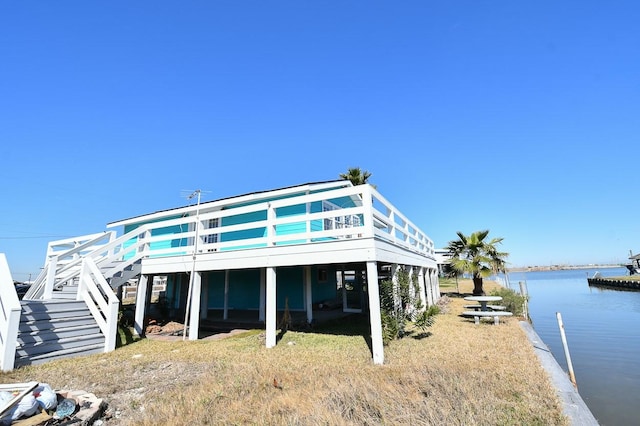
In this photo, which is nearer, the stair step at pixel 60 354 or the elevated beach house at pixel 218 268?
the stair step at pixel 60 354

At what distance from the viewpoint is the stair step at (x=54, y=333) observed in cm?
731

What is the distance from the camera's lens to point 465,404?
4.11 meters

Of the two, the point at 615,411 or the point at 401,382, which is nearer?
the point at 401,382

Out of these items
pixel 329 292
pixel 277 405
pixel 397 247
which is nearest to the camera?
pixel 277 405

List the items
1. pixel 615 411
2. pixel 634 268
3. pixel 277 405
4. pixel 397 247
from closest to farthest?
pixel 277 405 < pixel 615 411 < pixel 397 247 < pixel 634 268

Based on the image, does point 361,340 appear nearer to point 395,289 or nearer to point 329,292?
point 395,289

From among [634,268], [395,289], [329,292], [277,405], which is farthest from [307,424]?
[634,268]

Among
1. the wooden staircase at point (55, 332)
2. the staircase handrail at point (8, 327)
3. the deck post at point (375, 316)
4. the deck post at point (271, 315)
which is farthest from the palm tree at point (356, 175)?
the staircase handrail at point (8, 327)

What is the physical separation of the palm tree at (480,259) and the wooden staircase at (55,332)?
1938cm

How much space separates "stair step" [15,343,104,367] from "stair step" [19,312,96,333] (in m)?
0.69

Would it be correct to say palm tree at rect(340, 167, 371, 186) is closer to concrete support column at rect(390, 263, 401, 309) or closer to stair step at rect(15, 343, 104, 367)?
concrete support column at rect(390, 263, 401, 309)

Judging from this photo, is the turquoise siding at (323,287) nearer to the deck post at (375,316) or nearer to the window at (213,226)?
the window at (213,226)

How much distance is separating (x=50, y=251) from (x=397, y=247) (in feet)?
48.3

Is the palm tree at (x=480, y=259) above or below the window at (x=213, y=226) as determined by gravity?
below
